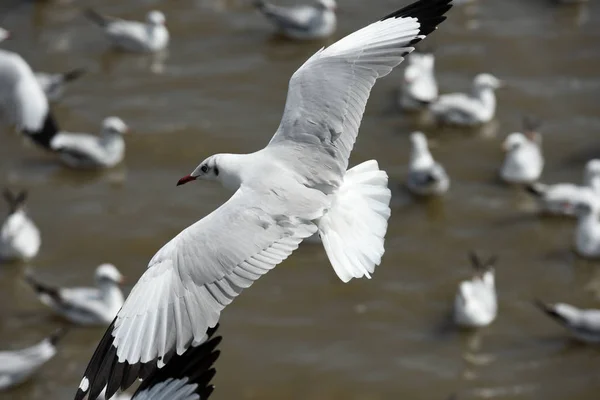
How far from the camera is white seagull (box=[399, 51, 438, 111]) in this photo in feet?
31.1

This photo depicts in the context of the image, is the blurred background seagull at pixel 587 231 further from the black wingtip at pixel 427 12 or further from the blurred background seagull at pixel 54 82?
the blurred background seagull at pixel 54 82

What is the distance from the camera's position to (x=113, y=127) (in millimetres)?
9086

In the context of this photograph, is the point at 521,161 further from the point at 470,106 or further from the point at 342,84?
the point at 342,84

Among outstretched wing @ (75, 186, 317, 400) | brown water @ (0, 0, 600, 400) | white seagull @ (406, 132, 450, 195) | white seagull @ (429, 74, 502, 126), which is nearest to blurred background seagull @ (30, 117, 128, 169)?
brown water @ (0, 0, 600, 400)

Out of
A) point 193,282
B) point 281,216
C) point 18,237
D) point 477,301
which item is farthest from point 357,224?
point 18,237

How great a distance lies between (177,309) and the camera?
15.0ft

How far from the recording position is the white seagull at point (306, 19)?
10.5 meters

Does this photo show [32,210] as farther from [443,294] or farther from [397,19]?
[397,19]

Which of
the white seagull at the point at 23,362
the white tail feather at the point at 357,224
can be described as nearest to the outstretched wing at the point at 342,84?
the white tail feather at the point at 357,224

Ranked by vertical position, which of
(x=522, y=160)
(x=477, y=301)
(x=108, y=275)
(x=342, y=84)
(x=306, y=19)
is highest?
(x=342, y=84)

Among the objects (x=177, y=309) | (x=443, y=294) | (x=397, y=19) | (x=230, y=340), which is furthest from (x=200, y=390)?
(x=443, y=294)

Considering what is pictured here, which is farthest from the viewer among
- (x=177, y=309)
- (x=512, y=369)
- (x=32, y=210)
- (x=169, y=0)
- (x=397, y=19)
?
(x=169, y=0)

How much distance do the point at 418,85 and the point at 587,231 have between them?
191cm

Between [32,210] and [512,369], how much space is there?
3.58 m
